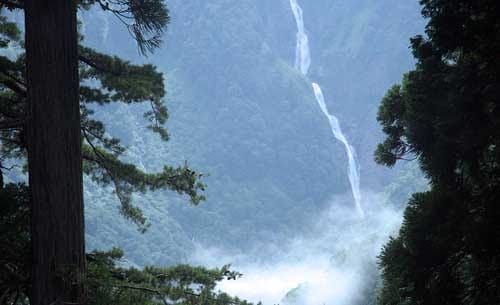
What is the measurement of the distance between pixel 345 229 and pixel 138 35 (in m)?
73.3

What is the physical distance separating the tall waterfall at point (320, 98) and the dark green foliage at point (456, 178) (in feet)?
237

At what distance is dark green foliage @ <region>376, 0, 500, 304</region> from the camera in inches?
84.0

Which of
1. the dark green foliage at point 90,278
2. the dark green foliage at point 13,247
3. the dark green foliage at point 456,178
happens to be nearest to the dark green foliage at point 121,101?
the dark green foliage at point 90,278

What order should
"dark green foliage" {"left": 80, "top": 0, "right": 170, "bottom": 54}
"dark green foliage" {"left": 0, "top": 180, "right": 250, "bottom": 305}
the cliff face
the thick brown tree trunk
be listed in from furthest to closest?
the cliff face < "dark green foliage" {"left": 80, "top": 0, "right": 170, "bottom": 54} < "dark green foliage" {"left": 0, "top": 180, "right": 250, "bottom": 305} < the thick brown tree trunk

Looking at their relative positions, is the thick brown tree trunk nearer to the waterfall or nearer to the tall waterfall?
the tall waterfall

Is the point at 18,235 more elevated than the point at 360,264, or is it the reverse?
the point at 360,264

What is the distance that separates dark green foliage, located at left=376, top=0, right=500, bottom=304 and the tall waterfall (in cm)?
7224

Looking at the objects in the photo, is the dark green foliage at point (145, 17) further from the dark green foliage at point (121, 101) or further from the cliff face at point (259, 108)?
the cliff face at point (259, 108)

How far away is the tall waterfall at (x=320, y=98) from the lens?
7712 centimetres

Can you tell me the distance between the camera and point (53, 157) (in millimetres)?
3135

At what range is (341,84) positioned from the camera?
89.7 meters

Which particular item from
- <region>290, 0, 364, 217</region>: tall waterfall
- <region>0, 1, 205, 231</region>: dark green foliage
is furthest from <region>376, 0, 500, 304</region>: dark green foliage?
<region>290, 0, 364, 217</region>: tall waterfall

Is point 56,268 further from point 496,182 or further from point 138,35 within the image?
point 496,182

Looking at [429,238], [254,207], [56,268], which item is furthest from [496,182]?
[254,207]
